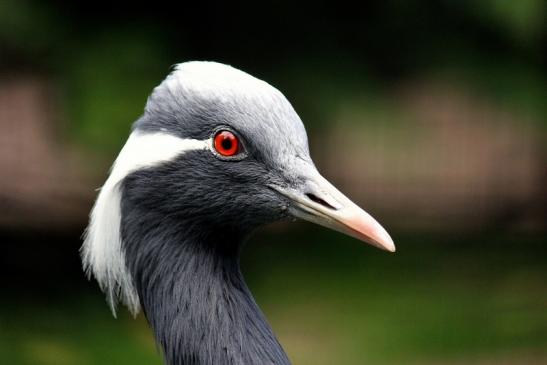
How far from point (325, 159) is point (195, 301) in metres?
5.47

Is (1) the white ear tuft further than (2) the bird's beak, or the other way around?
(1) the white ear tuft

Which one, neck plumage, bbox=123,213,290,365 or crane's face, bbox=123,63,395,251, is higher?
crane's face, bbox=123,63,395,251

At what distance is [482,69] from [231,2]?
2333mm

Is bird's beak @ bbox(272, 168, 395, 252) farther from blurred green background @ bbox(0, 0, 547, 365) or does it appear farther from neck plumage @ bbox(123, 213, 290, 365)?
blurred green background @ bbox(0, 0, 547, 365)

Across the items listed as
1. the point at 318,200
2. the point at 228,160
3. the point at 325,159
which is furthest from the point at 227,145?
the point at 325,159

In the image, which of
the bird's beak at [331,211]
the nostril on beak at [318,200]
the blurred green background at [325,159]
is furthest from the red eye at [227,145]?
the blurred green background at [325,159]

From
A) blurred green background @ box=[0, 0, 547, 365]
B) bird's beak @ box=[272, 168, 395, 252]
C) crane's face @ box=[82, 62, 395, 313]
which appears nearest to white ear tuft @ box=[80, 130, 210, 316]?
crane's face @ box=[82, 62, 395, 313]

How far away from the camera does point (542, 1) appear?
28.0ft

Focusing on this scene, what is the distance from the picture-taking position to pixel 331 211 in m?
4.44

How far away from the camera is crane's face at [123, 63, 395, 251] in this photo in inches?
177

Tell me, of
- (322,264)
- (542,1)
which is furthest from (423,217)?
(542,1)

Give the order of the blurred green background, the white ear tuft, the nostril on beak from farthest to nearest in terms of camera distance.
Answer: the blurred green background < the white ear tuft < the nostril on beak

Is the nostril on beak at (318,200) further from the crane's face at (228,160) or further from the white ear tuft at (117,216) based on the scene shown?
the white ear tuft at (117,216)

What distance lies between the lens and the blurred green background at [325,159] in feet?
27.1
